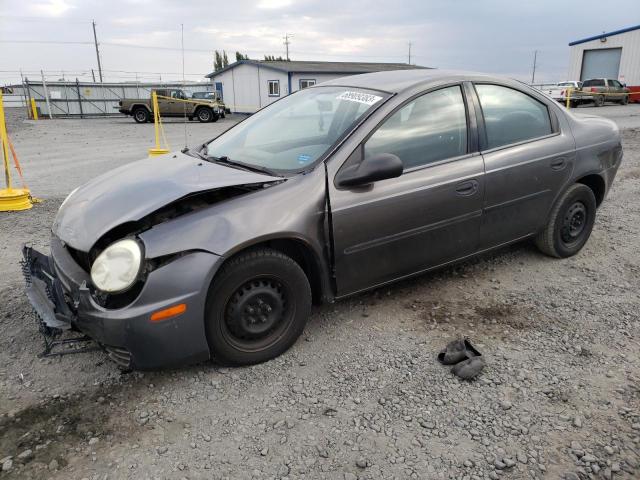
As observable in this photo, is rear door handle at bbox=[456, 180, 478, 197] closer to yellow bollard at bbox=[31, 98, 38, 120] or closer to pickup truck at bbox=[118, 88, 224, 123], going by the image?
pickup truck at bbox=[118, 88, 224, 123]

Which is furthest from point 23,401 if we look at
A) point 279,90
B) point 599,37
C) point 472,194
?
point 599,37

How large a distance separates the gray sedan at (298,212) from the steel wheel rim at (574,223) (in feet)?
0.52

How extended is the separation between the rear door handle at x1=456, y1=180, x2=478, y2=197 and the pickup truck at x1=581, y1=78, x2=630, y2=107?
30098 mm

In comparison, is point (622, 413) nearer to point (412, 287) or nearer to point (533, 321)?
point (533, 321)

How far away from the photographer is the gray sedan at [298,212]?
8.43 feet

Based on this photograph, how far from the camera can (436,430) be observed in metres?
2.44

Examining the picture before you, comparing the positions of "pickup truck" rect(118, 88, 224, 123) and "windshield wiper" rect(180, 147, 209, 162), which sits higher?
"windshield wiper" rect(180, 147, 209, 162)

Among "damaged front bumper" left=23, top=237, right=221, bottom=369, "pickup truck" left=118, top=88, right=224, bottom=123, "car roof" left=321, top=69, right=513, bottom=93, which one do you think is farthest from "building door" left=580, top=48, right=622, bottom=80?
"damaged front bumper" left=23, top=237, right=221, bottom=369

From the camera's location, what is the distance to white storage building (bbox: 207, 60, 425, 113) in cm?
3086

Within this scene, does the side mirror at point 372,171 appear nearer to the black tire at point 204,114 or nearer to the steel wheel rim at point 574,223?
the steel wheel rim at point 574,223

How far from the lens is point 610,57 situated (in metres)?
35.9

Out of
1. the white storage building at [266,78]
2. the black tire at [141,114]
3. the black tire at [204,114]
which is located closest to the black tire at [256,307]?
the black tire at [204,114]

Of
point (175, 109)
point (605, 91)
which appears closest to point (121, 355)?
point (175, 109)

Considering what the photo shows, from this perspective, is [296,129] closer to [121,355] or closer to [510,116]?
[510,116]
